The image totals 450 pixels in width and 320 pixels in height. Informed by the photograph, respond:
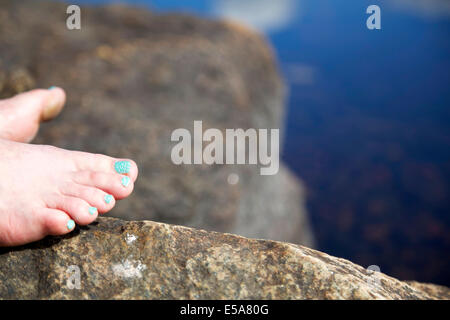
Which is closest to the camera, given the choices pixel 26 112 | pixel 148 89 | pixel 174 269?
pixel 174 269

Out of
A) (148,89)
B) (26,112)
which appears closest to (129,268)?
(26,112)

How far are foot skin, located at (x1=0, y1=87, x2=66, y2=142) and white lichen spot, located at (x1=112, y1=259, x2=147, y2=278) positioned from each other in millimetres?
658

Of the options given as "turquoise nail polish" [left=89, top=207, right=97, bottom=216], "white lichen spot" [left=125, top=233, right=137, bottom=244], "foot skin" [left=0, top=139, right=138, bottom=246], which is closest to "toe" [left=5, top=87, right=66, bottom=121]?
"foot skin" [left=0, top=139, right=138, bottom=246]

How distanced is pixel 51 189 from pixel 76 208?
103 millimetres

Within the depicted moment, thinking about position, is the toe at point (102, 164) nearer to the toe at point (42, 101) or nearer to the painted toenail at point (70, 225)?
the painted toenail at point (70, 225)

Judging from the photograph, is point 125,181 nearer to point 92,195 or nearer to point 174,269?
point 92,195

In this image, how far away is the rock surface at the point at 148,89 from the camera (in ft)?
6.13

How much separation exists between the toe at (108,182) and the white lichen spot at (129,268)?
0.21 meters

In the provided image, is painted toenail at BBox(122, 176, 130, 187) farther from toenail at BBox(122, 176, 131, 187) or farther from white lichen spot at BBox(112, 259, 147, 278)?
white lichen spot at BBox(112, 259, 147, 278)

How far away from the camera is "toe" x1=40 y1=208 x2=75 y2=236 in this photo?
0.76 metres

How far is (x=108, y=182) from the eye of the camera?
2.86 feet

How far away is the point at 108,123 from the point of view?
190 cm
